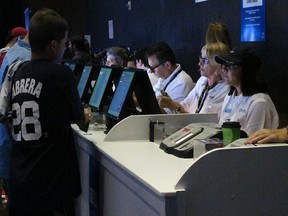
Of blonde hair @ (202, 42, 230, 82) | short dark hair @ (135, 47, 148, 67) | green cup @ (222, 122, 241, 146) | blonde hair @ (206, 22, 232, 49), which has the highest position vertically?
blonde hair @ (206, 22, 232, 49)

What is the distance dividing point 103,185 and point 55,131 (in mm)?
381

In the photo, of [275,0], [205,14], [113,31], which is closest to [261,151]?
[275,0]

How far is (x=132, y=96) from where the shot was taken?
2.95 m

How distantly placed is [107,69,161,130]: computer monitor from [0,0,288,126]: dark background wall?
44.1 inches

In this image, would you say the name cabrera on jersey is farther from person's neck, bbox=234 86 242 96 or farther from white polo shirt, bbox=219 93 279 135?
person's neck, bbox=234 86 242 96

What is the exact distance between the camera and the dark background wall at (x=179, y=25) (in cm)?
369

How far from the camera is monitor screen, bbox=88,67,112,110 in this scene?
335 centimetres

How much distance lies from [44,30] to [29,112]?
41 centimetres

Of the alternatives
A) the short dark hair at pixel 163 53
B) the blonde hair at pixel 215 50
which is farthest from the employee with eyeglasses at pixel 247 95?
the short dark hair at pixel 163 53

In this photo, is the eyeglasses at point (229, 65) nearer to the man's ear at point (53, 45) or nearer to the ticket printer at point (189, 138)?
the ticket printer at point (189, 138)

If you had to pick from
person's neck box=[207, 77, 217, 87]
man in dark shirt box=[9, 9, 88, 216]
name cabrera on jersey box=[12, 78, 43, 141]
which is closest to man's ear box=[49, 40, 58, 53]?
man in dark shirt box=[9, 9, 88, 216]

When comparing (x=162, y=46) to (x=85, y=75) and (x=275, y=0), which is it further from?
(x=275, y=0)

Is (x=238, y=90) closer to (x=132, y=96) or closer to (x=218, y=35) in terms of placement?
(x=132, y=96)

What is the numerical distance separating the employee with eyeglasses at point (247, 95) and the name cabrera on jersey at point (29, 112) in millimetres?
1133
